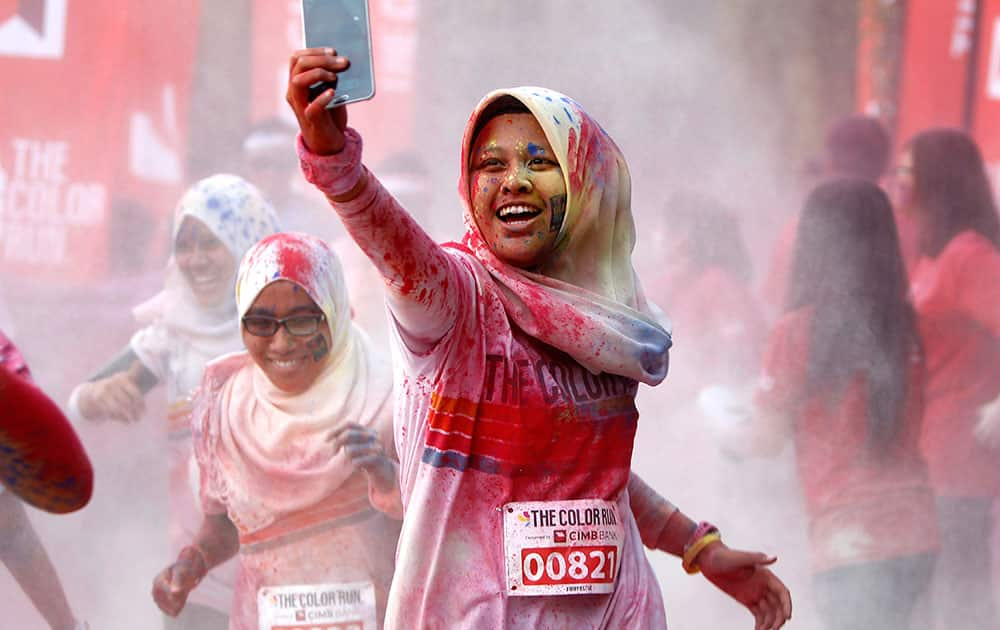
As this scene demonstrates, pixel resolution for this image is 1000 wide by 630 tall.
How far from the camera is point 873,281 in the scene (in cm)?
643

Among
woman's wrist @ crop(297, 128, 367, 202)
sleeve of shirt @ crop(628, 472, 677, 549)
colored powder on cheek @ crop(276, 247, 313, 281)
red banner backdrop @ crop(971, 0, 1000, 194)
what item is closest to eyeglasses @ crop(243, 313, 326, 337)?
colored powder on cheek @ crop(276, 247, 313, 281)

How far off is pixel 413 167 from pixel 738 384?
1863mm

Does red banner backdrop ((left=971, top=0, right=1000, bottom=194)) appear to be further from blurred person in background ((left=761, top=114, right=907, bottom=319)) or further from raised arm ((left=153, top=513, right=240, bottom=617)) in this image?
raised arm ((left=153, top=513, right=240, bottom=617))

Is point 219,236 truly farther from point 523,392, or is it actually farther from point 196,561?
point 523,392

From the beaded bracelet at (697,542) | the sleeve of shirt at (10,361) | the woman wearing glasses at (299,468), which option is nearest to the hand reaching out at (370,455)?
the woman wearing glasses at (299,468)

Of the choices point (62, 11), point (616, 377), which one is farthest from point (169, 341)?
point (616, 377)

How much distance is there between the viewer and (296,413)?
4.57 meters

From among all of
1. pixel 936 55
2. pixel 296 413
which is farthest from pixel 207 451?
pixel 936 55

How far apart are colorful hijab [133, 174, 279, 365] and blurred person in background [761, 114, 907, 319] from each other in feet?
8.58

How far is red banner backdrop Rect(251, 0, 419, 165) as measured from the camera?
6504mm

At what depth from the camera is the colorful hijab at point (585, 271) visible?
2.62 meters

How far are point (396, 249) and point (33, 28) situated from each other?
4.64 metres

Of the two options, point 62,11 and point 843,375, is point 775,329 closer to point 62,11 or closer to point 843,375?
point 843,375

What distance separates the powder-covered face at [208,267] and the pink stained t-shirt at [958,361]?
314 centimetres
